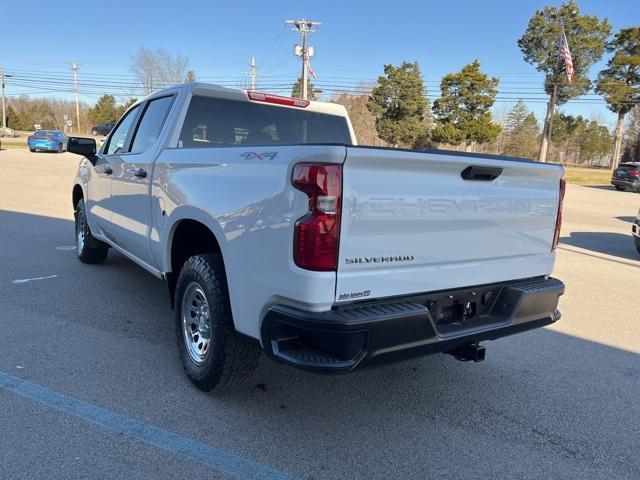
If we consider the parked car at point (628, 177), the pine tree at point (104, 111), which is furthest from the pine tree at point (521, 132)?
the pine tree at point (104, 111)

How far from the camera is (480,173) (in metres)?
2.85

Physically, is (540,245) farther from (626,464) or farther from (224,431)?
(224,431)

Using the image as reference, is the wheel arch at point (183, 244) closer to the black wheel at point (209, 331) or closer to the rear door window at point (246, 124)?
the black wheel at point (209, 331)

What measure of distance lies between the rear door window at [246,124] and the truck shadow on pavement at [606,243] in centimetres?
706

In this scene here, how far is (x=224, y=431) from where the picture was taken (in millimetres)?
2916

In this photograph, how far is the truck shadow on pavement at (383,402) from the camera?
276 centimetres

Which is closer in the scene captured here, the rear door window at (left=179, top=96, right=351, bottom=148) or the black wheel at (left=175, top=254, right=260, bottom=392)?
the black wheel at (left=175, top=254, right=260, bottom=392)

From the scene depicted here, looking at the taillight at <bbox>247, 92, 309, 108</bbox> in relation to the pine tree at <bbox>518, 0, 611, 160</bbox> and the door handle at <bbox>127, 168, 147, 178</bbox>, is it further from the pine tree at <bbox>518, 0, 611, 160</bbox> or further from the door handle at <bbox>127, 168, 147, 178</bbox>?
the pine tree at <bbox>518, 0, 611, 160</bbox>

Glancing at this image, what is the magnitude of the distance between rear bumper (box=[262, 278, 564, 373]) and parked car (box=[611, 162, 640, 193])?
28.4 meters

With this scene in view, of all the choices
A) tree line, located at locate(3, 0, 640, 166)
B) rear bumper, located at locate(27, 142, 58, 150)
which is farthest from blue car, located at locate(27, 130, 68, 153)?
tree line, located at locate(3, 0, 640, 166)

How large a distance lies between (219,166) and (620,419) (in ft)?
9.83

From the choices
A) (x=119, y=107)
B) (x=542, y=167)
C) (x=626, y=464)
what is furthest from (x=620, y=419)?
(x=119, y=107)

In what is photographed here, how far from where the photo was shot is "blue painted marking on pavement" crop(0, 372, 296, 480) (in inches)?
102

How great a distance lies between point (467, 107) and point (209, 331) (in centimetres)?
4309
